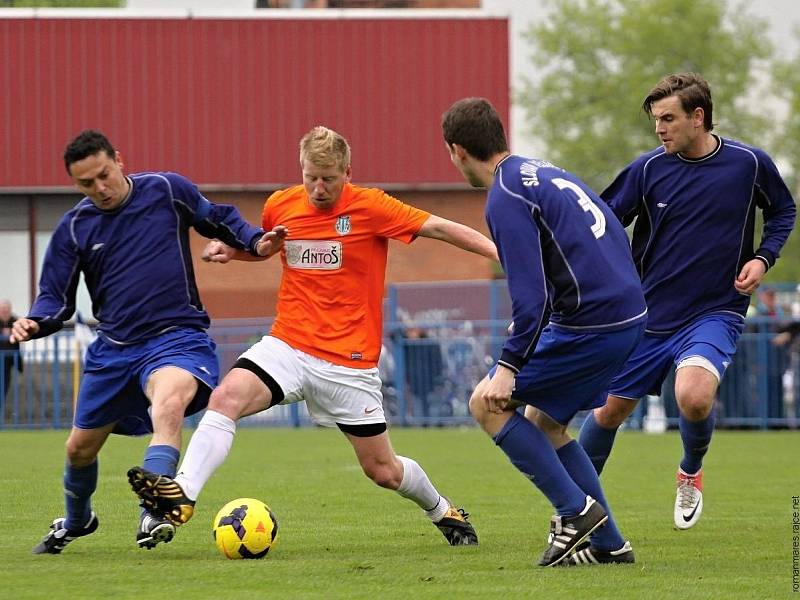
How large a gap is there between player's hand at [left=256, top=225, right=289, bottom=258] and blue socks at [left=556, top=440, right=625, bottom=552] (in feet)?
5.54

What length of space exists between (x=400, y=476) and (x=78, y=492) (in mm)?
1566

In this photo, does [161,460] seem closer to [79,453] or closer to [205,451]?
[205,451]

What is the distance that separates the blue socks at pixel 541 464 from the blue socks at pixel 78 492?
2.16m

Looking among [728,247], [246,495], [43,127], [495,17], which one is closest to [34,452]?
[246,495]

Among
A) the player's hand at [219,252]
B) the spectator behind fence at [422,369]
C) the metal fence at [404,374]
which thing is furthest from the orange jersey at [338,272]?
the spectator behind fence at [422,369]

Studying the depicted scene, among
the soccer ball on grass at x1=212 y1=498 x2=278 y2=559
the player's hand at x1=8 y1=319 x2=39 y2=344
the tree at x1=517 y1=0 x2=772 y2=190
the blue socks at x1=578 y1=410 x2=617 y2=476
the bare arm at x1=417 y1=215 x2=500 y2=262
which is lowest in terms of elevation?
the soccer ball on grass at x1=212 y1=498 x2=278 y2=559

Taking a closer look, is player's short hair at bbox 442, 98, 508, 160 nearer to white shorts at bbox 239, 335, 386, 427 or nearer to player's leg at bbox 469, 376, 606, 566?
player's leg at bbox 469, 376, 606, 566

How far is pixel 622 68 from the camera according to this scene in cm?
5091

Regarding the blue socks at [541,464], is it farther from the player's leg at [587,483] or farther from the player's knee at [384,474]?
the player's knee at [384,474]

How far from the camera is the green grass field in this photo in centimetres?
608

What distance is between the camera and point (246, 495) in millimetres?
10617

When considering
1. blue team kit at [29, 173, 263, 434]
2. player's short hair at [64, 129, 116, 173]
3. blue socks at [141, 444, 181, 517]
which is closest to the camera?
blue socks at [141, 444, 181, 517]

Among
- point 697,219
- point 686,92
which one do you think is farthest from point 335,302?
point 686,92

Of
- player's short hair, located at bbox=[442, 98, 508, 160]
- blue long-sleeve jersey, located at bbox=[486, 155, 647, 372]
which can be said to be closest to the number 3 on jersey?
blue long-sleeve jersey, located at bbox=[486, 155, 647, 372]
